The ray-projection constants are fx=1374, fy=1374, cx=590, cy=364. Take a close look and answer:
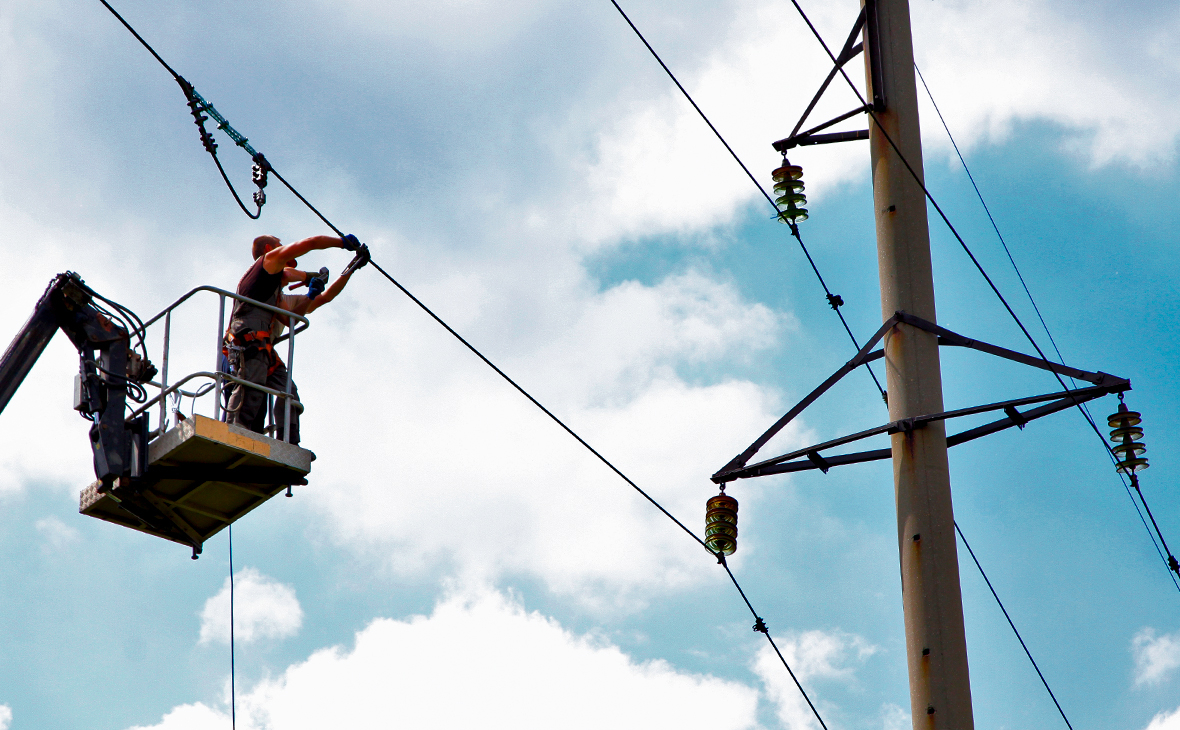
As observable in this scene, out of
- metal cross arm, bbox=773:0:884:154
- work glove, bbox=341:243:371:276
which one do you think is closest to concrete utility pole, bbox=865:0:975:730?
metal cross arm, bbox=773:0:884:154

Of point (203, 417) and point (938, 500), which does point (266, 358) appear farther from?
point (938, 500)

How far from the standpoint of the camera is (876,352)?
36.1ft

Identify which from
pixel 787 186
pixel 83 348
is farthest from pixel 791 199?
pixel 83 348

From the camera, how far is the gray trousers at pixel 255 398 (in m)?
11.6

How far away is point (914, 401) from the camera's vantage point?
416 inches

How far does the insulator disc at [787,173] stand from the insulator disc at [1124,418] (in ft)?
11.3

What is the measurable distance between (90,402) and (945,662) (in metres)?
7.53

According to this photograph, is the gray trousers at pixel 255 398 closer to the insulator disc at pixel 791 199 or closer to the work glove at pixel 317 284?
the work glove at pixel 317 284

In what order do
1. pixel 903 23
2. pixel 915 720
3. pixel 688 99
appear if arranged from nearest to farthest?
pixel 915 720, pixel 903 23, pixel 688 99

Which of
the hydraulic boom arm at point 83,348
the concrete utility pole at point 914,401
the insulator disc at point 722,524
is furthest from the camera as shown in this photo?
the hydraulic boom arm at point 83,348

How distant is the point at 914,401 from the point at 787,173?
2782 mm

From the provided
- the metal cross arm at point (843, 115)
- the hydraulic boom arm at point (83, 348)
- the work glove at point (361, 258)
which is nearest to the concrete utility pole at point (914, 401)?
the metal cross arm at point (843, 115)

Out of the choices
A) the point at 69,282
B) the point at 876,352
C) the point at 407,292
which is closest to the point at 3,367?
the point at 69,282

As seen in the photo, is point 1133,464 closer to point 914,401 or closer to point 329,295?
point 914,401
